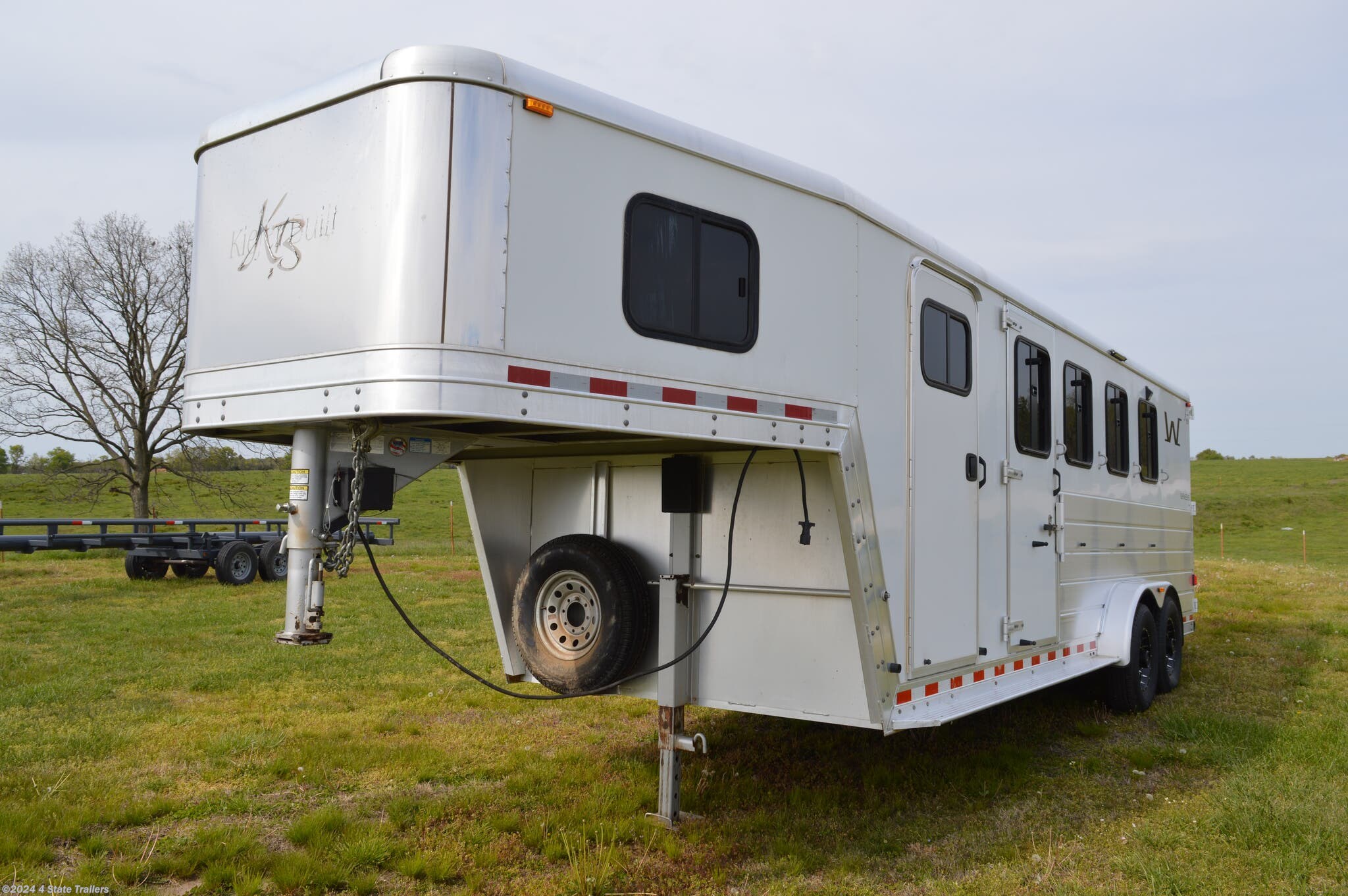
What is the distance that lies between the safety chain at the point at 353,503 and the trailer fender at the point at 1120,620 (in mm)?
5715

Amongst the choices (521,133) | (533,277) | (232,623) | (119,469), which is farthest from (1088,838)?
(119,469)

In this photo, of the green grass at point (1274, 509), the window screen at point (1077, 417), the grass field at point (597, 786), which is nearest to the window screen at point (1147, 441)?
the window screen at point (1077, 417)

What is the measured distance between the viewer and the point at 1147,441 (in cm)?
934

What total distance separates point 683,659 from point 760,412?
4.86ft

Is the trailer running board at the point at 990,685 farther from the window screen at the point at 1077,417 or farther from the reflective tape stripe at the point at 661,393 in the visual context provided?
the reflective tape stripe at the point at 661,393

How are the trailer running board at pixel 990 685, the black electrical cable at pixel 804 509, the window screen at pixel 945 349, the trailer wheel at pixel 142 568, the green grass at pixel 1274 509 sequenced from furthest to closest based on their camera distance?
the green grass at pixel 1274 509 → the trailer wheel at pixel 142 568 → the window screen at pixel 945 349 → the trailer running board at pixel 990 685 → the black electrical cable at pixel 804 509

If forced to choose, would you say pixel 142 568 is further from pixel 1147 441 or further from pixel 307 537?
pixel 1147 441

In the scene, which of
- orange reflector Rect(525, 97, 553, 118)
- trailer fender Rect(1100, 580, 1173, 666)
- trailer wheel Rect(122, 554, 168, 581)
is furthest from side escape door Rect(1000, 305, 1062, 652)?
trailer wheel Rect(122, 554, 168, 581)

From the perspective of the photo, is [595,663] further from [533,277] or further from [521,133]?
[521,133]

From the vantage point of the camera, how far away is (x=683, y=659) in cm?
514

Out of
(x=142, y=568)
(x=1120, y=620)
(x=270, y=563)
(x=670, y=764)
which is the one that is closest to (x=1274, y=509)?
(x=270, y=563)

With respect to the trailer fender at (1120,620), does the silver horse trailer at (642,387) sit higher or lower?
higher

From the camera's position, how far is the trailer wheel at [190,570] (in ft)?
55.2

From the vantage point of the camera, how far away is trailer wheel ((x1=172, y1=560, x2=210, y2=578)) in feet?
55.2
